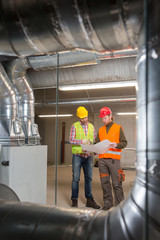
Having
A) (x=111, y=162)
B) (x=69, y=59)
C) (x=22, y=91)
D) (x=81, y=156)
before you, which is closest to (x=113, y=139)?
(x=111, y=162)

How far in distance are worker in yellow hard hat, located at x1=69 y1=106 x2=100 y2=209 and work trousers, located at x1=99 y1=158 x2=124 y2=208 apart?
11.9 inches

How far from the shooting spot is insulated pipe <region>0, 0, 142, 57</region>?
0.73 metres

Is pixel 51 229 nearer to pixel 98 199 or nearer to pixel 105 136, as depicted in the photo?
pixel 105 136

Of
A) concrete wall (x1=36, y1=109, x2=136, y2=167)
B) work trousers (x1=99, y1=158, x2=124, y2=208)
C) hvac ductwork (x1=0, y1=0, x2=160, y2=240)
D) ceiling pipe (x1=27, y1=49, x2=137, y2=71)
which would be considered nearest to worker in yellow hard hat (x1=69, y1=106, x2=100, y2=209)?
work trousers (x1=99, y1=158, x2=124, y2=208)

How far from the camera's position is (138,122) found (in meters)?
0.82

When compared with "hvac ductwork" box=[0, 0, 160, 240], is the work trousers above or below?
below

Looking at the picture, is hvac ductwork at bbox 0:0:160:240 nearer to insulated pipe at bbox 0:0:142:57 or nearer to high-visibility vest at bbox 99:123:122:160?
insulated pipe at bbox 0:0:142:57

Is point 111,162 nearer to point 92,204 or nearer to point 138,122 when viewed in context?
point 92,204

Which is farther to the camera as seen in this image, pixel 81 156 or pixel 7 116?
pixel 7 116

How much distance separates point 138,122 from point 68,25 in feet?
1.42

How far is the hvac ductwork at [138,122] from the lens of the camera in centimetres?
71

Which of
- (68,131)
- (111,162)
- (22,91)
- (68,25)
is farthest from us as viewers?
(68,131)

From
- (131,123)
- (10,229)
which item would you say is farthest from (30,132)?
(131,123)

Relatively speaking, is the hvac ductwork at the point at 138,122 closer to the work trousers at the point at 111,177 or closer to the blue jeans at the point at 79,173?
the work trousers at the point at 111,177
